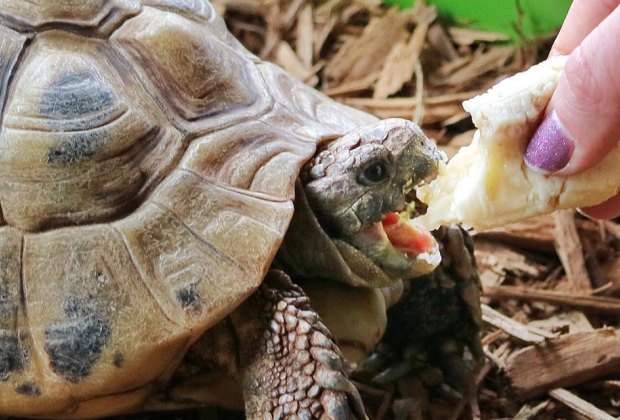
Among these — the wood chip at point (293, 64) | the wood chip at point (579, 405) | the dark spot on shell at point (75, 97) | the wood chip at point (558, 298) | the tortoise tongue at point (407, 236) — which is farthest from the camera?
the wood chip at point (293, 64)

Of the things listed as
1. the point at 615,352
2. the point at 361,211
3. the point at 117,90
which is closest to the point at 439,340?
the point at 615,352

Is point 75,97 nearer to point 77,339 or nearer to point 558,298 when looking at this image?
point 77,339

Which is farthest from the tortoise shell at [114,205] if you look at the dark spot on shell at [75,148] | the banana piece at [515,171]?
the banana piece at [515,171]

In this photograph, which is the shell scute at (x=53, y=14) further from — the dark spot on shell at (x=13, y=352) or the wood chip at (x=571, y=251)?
the wood chip at (x=571, y=251)

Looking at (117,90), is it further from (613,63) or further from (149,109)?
(613,63)

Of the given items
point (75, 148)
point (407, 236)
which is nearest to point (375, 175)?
point (407, 236)

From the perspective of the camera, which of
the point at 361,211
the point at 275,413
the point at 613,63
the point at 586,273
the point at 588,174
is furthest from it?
the point at 586,273

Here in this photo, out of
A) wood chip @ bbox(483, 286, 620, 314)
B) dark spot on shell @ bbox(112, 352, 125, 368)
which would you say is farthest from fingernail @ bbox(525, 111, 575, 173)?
wood chip @ bbox(483, 286, 620, 314)

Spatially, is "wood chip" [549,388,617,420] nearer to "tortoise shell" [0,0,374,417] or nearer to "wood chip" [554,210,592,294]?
"wood chip" [554,210,592,294]
